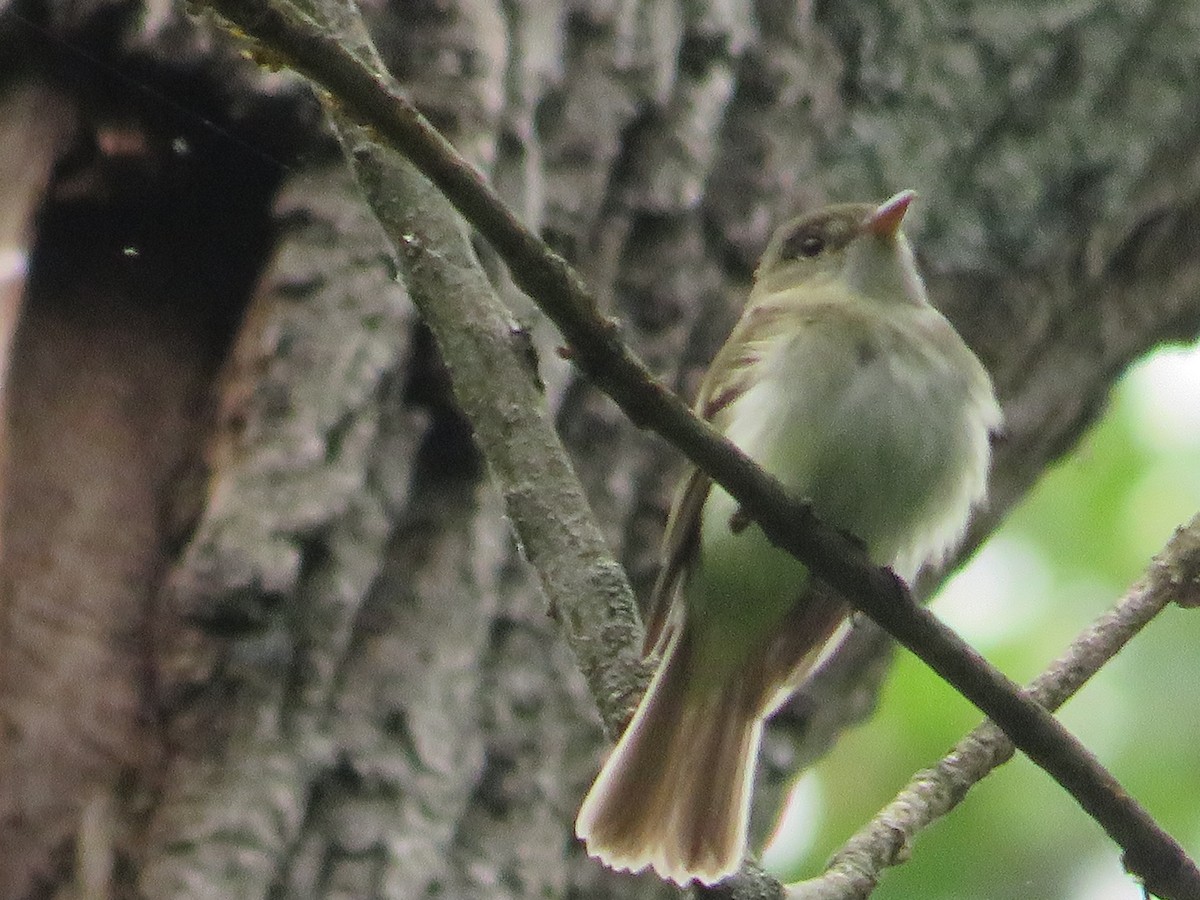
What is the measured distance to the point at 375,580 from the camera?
95.3 inches

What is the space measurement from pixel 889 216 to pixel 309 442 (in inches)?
47.1

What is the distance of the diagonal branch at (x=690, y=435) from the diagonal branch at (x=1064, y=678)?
1.09 feet

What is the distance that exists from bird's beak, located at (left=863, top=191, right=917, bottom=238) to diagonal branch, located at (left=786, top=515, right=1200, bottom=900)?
3.33 feet

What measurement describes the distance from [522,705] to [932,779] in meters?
0.64

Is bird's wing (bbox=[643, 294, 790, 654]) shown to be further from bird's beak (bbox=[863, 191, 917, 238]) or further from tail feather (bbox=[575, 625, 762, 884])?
bird's beak (bbox=[863, 191, 917, 238])

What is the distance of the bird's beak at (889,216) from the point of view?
3.03 meters

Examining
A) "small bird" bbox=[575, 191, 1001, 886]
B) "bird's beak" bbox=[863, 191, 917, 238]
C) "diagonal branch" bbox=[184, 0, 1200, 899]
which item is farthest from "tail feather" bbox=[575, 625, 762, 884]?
"bird's beak" bbox=[863, 191, 917, 238]

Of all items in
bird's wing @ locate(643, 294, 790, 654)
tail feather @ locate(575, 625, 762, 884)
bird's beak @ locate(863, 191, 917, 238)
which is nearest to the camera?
tail feather @ locate(575, 625, 762, 884)

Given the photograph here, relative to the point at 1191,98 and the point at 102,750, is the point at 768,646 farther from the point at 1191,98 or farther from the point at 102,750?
the point at 1191,98

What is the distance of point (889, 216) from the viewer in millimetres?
3061

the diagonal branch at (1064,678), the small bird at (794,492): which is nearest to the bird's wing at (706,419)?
the small bird at (794,492)

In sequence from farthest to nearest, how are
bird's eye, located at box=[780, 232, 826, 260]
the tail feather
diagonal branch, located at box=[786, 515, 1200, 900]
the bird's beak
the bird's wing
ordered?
bird's eye, located at box=[780, 232, 826, 260]
the bird's beak
the bird's wing
the tail feather
diagonal branch, located at box=[786, 515, 1200, 900]

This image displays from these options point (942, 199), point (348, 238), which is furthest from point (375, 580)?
point (942, 199)

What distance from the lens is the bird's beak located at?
9.93ft
